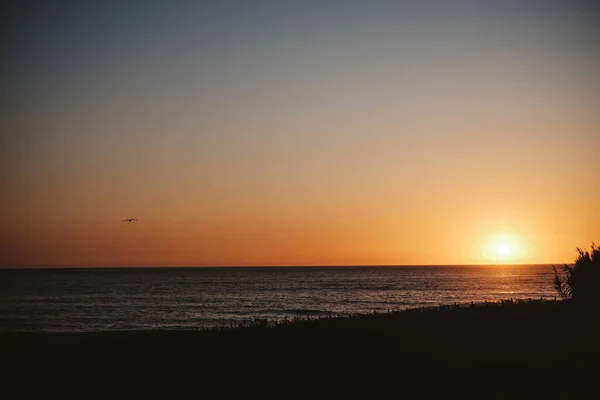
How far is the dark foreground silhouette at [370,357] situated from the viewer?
47.8ft

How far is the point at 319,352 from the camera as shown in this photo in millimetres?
18719

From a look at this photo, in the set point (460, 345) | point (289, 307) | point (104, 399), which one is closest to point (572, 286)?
point (460, 345)

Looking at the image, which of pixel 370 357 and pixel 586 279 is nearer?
pixel 370 357

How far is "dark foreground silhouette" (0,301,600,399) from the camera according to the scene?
47.8 feet

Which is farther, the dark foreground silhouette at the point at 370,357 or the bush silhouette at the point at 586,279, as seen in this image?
the bush silhouette at the point at 586,279

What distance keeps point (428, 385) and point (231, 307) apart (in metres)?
53.5

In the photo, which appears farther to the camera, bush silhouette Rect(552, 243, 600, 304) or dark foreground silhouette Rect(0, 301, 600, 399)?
bush silhouette Rect(552, 243, 600, 304)

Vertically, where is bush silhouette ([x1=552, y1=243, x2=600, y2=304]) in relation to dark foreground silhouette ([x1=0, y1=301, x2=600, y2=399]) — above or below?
above

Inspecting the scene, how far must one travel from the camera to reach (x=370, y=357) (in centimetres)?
1780

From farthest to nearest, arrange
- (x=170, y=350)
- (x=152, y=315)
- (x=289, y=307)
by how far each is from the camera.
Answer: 1. (x=289, y=307)
2. (x=152, y=315)
3. (x=170, y=350)

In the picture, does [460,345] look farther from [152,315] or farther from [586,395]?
[152,315]

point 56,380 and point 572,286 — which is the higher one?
point 572,286

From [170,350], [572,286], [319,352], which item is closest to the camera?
[319,352]

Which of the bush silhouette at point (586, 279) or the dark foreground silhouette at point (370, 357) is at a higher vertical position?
the bush silhouette at point (586, 279)
